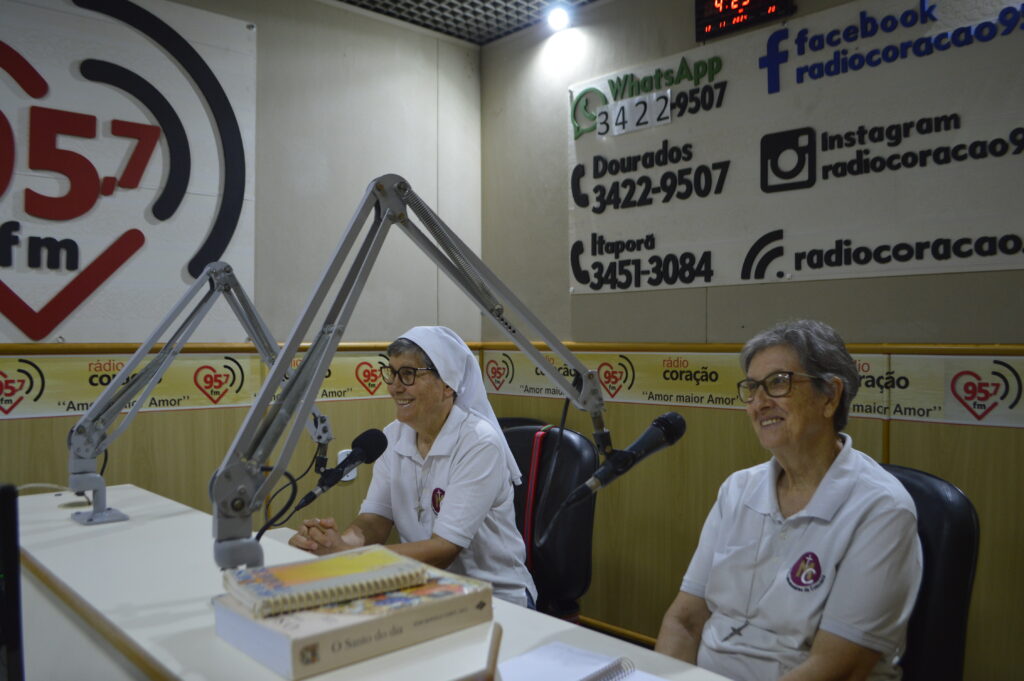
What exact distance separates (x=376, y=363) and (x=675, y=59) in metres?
1.81

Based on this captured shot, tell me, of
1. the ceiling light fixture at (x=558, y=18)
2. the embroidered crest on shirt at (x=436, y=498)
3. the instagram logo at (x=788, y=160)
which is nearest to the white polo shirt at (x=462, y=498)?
the embroidered crest on shirt at (x=436, y=498)

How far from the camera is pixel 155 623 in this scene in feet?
4.42

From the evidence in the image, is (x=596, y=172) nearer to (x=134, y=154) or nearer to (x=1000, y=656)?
(x=134, y=154)

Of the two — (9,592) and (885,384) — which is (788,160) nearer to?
(885,384)

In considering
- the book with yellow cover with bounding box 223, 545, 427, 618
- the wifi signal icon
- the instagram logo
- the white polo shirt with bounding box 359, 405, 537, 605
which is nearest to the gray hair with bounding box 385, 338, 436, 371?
the white polo shirt with bounding box 359, 405, 537, 605

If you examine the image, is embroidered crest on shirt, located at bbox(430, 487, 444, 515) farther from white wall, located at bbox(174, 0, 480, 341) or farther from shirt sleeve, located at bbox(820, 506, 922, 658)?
white wall, located at bbox(174, 0, 480, 341)

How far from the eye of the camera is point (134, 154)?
309 cm

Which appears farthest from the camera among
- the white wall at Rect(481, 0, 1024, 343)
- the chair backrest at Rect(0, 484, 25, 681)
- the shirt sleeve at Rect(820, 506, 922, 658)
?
the white wall at Rect(481, 0, 1024, 343)

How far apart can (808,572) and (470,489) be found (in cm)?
92

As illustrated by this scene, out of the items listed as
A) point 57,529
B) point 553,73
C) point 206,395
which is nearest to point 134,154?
point 206,395

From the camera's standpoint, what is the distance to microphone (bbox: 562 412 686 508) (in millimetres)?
1341

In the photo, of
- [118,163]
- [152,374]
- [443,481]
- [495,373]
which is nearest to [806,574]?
[443,481]

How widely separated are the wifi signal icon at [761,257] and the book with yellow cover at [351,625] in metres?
2.14

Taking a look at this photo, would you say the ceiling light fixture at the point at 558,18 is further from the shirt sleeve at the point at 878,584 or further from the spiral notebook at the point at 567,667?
the spiral notebook at the point at 567,667
